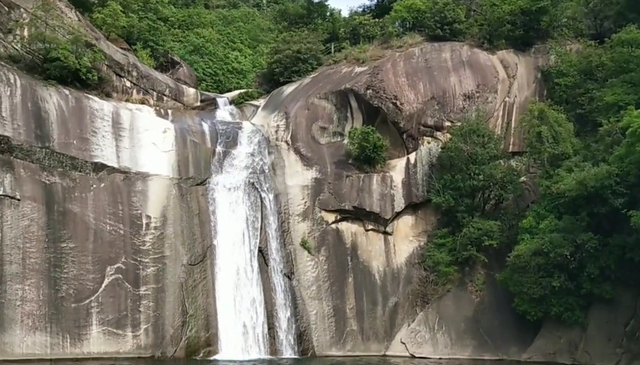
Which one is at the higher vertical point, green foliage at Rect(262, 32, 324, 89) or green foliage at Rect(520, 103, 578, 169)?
green foliage at Rect(262, 32, 324, 89)

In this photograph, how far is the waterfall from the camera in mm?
19328

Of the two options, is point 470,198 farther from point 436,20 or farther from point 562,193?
point 436,20

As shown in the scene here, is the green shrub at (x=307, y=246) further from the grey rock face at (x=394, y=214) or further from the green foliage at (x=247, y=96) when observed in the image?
the green foliage at (x=247, y=96)

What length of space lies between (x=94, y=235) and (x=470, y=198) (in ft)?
36.5

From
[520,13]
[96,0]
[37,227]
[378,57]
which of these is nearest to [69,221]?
[37,227]

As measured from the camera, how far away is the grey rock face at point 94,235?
17250 millimetres

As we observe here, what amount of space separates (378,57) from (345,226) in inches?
271

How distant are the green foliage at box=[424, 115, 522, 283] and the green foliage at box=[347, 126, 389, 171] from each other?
1874mm

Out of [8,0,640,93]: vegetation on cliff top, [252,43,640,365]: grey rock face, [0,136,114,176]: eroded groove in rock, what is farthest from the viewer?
[8,0,640,93]: vegetation on cliff top

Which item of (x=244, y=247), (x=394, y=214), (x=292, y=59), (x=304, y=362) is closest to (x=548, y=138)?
(x=394, y=214)

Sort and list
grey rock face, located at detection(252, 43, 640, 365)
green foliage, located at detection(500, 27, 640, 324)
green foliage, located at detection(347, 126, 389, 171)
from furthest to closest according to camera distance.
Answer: green foliage, located at detection(347, 126, 389, 171), grey rock face, located at detection(252, 43, 640, 365), green foliage, located at detection(500, 27, 640, 324)

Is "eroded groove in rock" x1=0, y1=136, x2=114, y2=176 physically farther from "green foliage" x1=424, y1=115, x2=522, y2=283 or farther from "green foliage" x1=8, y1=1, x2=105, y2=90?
"green foliage" x1=424, y1=115, x2=522, y2=283

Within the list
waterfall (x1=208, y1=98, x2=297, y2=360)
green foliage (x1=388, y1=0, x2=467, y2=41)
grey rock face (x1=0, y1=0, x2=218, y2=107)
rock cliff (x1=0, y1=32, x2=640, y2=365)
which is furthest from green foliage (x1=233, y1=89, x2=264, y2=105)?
green foliage (x1=388, y1=0, x2=467, y2=41)

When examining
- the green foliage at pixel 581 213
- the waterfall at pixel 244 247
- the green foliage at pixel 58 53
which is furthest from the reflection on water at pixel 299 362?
the green foliage at pixel 58 53
